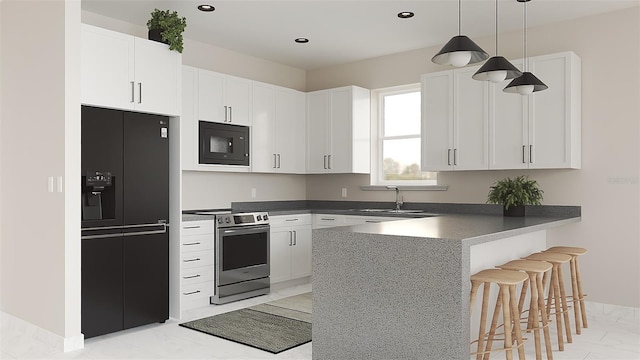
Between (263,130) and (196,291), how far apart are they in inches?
77.3

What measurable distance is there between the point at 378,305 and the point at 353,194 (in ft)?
11.5

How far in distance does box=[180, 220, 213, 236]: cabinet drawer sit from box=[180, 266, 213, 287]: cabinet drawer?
1.08ft

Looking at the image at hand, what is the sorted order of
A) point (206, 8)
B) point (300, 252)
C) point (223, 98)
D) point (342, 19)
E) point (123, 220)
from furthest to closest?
point (300, 252) → point (223, 98) → point (342, 19) → point (206, 8) → point (123, 220)

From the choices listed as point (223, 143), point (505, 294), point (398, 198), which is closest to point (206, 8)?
point (223, 143)

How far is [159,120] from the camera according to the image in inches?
177

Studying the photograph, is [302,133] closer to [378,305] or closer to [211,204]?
[211,204]

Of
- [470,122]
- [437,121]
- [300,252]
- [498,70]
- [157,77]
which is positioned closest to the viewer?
[498,70]

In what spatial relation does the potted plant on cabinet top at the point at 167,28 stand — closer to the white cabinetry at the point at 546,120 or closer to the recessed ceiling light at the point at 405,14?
the recessed ceiling light at the point at 405,14

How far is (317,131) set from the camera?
21.4ft

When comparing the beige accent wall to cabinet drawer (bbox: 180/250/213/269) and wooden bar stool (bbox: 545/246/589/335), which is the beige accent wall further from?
cabinet drawer (bbox: 180/250/213/269)

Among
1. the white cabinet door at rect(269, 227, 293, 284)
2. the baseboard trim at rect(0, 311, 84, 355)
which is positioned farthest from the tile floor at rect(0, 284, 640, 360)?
the white cabinet door at rect(269, 227, 293, 284)

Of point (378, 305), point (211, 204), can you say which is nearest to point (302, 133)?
point (211, 204)

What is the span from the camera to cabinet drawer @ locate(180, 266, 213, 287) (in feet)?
16.1

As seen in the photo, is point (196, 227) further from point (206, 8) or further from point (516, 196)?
point (516, 196)
